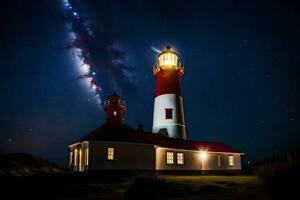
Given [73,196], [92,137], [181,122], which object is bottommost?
[73,196]

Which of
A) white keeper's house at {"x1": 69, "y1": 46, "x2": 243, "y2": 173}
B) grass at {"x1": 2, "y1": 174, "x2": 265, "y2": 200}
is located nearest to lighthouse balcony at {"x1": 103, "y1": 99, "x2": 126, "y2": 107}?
white keeper's house at {"x1": 69, "y1": 46, "x2": 243, "y2": 173}

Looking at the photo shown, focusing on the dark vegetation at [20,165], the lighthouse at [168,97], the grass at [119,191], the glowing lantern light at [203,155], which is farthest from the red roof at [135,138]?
the grass at [119,191]

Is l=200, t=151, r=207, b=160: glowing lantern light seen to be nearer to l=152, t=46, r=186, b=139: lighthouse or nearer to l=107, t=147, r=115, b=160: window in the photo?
l=152, t=46, r=186, b=139: lighthouse

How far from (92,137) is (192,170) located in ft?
35.1

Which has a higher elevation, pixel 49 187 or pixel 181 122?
pixel 181 122

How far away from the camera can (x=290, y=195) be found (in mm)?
7953

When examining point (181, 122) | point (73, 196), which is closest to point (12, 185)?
point (73, 196)

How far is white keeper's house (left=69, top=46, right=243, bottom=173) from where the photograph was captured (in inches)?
919

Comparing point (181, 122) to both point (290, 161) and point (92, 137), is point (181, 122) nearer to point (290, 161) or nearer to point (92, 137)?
point (92, 137)

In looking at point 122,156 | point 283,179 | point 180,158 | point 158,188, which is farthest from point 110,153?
point 283,179

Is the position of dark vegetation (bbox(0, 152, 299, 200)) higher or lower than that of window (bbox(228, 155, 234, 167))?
lower

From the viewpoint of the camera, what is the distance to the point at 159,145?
26.0m

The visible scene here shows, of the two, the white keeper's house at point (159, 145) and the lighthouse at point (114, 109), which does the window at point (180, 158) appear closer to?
the white keeper's house at point (159, 145)

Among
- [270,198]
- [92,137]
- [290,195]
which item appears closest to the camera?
[290,195]
